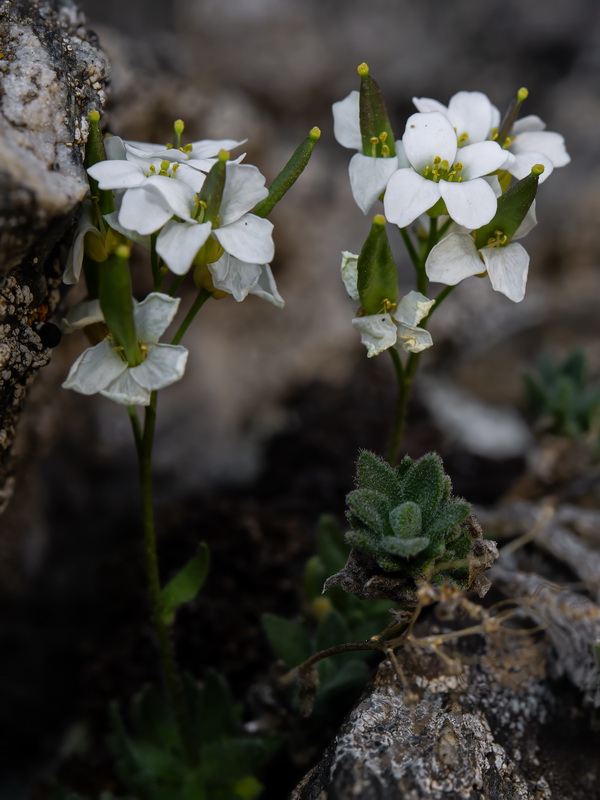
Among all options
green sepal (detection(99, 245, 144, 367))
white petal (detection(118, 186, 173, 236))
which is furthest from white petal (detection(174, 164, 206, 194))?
green sepal (detection(99, 245, 144, 367))

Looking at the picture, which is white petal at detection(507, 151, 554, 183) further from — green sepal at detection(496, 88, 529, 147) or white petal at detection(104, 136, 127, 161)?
white petal at detection(104, 136, 127, 161)

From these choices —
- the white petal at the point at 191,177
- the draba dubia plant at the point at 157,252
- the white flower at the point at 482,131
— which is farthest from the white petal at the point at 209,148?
the white flower at the point at 482,131

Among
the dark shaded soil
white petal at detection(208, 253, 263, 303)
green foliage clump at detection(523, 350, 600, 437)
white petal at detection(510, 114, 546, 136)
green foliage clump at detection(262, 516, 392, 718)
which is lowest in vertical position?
the dark shaded soil

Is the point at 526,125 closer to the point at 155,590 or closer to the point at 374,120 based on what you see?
the point at 374,120

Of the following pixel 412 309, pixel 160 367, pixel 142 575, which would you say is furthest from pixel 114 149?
pixel 142 575

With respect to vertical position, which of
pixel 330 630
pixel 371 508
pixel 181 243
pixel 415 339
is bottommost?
pixel 330 630

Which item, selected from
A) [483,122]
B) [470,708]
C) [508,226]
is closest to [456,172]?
[508,226]
